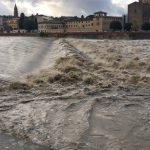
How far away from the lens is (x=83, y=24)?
9900 cm

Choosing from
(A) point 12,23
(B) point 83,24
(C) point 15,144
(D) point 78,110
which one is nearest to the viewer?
(C) point 15,144

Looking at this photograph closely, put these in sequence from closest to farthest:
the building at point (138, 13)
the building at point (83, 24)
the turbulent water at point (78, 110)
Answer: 1. the turbulent water at point (78, 110)
2. the building at point (138, 13)
3. the building at point (83, 24)

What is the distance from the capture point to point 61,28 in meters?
105

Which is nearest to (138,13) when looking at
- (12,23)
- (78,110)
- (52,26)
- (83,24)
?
(83,24)

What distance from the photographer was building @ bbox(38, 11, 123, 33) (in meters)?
96.8

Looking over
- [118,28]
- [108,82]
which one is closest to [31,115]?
[108,82]

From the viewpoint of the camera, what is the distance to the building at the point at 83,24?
317 ft

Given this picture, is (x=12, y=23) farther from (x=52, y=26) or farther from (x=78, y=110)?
(x=78, y=110)

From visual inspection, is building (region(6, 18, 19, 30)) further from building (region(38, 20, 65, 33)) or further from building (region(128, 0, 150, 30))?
building (region(128, 0, 150, 30))

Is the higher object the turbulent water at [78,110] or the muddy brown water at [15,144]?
the turbulent water at [78,110]

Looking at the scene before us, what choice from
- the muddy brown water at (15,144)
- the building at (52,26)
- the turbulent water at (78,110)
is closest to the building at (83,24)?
the building at (52,26)

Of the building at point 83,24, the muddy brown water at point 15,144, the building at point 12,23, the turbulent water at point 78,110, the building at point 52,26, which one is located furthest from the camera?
the building at point 12,23

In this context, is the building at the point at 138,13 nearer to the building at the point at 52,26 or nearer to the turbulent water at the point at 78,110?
the building at the point at 52,26

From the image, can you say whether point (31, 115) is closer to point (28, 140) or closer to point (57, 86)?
point (28, 140)
